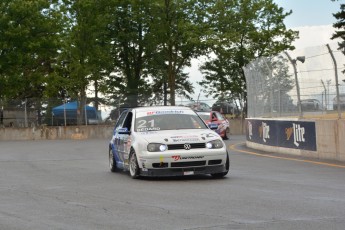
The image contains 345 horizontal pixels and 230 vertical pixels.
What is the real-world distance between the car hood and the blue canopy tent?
32.1 m

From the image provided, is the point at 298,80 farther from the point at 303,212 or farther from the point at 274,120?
the point at 303,212

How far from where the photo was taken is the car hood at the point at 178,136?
14336mm

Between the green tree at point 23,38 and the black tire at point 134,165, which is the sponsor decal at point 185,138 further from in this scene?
the green tree at point 23,38

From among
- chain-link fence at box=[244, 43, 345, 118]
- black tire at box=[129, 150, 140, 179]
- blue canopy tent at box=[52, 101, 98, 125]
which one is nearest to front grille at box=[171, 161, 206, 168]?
black tire at box=[129, 150, 140, 179]

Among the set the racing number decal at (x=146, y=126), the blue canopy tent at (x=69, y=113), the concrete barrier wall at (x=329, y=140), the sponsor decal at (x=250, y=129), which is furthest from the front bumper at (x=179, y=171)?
the blue canopy tent at (x=69, y=113)

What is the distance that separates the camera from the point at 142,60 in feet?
224

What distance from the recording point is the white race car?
14234 mm

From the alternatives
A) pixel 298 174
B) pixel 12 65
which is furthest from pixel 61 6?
pixel 298 174

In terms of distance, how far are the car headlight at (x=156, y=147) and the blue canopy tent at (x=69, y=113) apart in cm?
3259

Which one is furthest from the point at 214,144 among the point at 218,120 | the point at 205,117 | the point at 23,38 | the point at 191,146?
the point at 23,38

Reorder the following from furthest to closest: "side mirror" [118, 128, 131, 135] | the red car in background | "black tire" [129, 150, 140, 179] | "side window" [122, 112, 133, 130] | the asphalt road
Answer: the red car in background < "side window" [122, 112, 133, 130] < "side mirror" [118, 128, 131, 135] < "black tire" [129, 150, 140, 179] < the asphalt road

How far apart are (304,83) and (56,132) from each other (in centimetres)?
2689

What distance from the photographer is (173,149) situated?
14297 millimetres

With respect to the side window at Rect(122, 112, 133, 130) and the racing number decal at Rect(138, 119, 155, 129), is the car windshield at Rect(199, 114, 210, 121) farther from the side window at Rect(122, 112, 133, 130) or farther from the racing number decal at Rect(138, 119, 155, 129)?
Answer: the racing number decal at Rect(138, 119, 155, 129)
